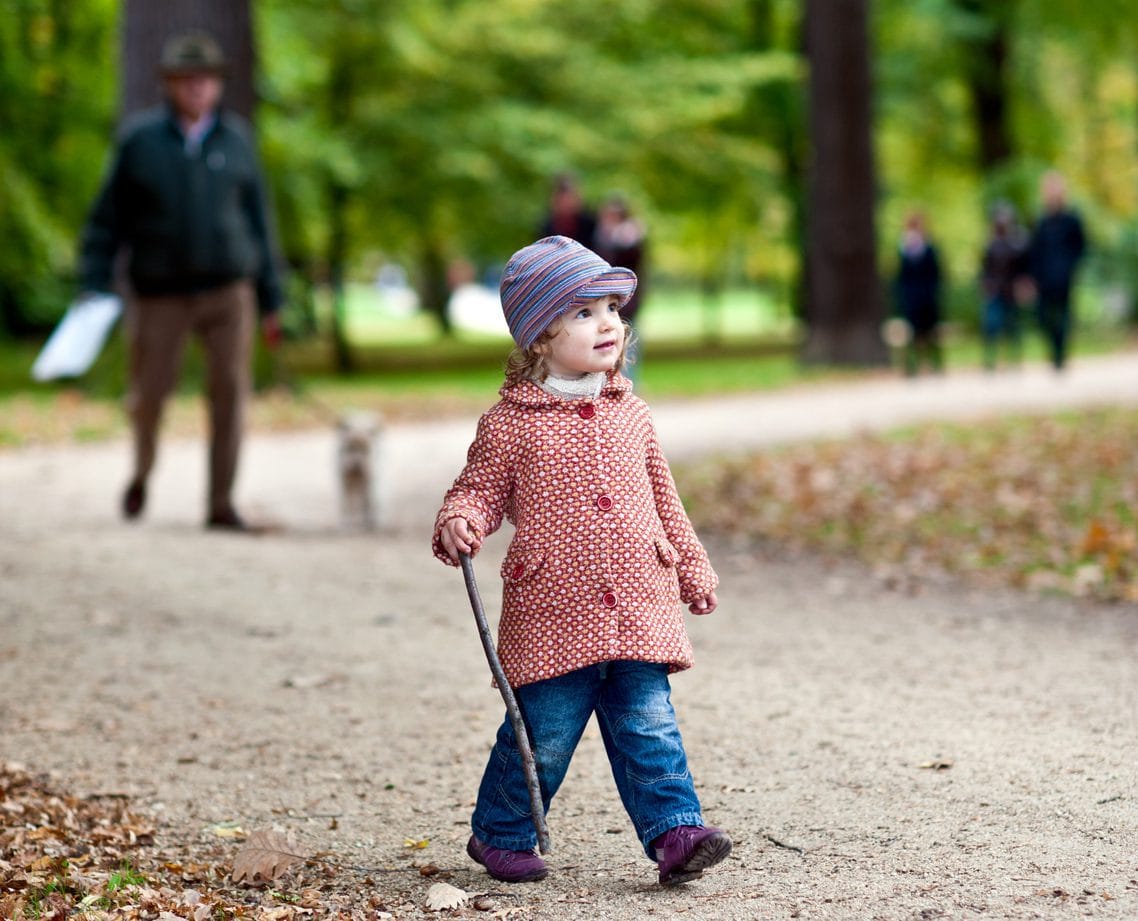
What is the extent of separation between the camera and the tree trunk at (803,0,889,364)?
21078 mm

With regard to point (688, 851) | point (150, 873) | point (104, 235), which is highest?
point (104, 235)

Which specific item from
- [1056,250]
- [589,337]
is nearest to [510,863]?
[589,337]

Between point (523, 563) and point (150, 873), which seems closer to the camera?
point (523, 563)

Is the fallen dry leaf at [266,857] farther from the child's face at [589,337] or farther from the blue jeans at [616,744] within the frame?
the child's face at [589,337]

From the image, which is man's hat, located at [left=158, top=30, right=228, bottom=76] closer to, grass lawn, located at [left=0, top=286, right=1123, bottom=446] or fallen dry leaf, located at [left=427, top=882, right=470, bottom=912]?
grass lawn, located at [left=0, top=286, right=1123, bottom=446]

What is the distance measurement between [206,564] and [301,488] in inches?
133

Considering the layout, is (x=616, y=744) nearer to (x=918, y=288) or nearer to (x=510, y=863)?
(x=510, y=863)

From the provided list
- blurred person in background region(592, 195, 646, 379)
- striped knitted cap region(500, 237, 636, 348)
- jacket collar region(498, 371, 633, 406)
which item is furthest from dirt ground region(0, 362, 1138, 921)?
blurred person in background region(592, 195, 646, 379)

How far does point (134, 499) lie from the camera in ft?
31.3

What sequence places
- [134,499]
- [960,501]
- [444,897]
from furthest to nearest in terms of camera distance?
[960,501] → [134,499] → [444,897]

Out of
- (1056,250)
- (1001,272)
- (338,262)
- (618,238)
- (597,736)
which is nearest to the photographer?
(597,736)

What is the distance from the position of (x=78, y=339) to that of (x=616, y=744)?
202 inches

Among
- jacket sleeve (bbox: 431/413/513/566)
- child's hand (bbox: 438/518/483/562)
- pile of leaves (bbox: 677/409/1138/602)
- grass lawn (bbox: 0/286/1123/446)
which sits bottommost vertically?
grass lawn (bbox: 0/286/1123/446)

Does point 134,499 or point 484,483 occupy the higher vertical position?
point 484,483
